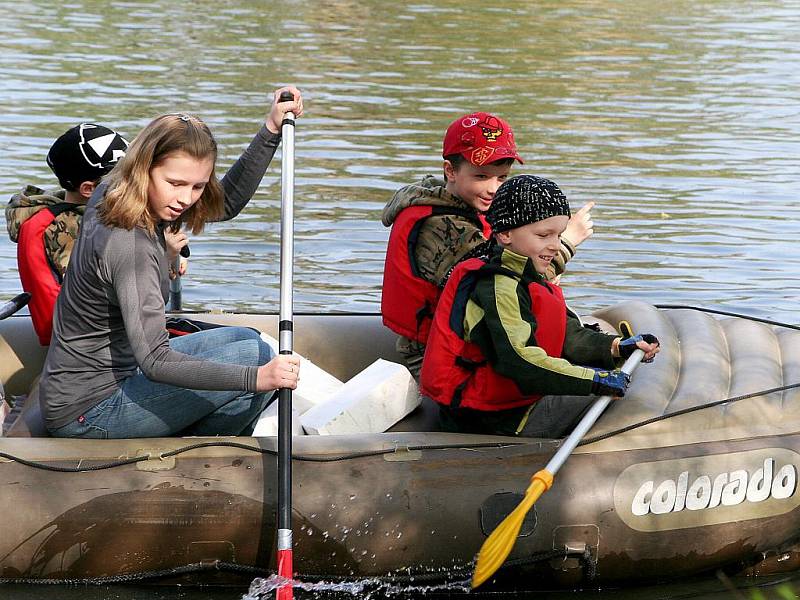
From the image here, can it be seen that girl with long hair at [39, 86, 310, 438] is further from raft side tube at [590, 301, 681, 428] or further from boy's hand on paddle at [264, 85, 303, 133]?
raft side tube at [590, 301, 681, 428]

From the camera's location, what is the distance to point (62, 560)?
4371mm

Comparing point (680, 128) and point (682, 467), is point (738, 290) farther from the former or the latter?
point (680, 128)

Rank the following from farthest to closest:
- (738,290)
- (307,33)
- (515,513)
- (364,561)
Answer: (307,33) < (738,290) < (364,561) < (515,513)

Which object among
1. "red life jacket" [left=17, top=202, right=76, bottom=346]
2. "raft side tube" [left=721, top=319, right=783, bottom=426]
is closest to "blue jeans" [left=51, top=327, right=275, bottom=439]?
"red life jacket" [left=17, top=202, right=76, bottom=346]

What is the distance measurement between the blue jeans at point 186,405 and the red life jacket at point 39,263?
26.3 inches

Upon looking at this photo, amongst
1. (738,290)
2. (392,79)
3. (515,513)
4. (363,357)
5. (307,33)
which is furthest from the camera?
(307,33)

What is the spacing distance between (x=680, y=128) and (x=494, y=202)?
353 inches

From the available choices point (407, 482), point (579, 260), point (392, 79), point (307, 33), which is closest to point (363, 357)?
point (407, 482)

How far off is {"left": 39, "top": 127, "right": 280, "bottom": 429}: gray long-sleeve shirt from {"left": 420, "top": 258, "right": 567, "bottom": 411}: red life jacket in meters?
0.70

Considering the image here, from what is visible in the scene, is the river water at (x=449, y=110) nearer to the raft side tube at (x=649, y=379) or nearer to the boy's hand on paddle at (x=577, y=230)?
the raft side tube at (x=649, y=379)

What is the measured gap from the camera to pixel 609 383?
14.1ft

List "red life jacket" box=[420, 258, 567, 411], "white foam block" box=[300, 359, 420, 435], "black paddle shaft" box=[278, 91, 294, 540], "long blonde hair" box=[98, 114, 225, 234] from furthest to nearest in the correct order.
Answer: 1. "white foam block" box=[300, 359, 420, 435]
2. "red life jacket" box=[420, 258, 567, 411]
3. "black paddle shaft" box=[278, 91, 294, 540]
4. "long blonde hair" box=[98, 114, 225, 234]

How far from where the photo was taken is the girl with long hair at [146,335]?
412 centimetres

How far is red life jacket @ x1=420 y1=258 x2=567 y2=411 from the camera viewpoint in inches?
175
